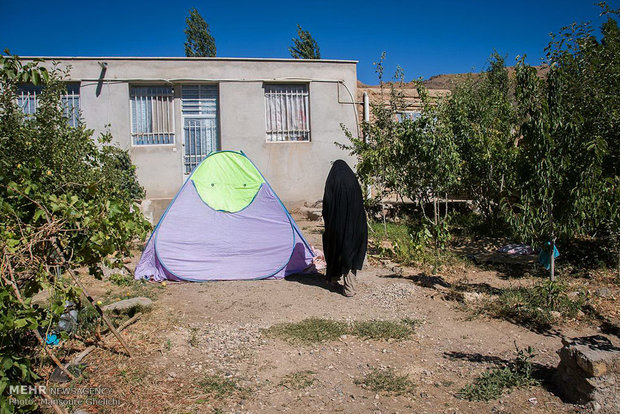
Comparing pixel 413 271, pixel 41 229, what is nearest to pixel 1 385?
pixel 41 229

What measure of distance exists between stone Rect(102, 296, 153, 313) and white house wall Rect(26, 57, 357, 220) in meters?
7.06

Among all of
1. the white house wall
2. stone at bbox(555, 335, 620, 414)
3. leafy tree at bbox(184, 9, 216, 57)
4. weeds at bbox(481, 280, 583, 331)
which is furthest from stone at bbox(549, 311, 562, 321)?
leafy tree at bbox(184, 9, 216, 57)

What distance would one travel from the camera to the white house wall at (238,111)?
1272cm

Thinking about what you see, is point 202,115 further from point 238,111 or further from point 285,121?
point 285,121

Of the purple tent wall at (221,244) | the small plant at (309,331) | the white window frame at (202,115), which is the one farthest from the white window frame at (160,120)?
the small plant at (309,331)

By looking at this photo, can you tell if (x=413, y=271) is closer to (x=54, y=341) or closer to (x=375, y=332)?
(x=375, y=332)

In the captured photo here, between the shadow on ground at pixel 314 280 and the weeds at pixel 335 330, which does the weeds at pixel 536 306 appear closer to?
the weeds at pixel 335 330

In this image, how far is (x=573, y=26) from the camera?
7.20m

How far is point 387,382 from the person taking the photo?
396cm

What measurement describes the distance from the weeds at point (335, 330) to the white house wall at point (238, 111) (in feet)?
26.9

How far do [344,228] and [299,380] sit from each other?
2.75 meters

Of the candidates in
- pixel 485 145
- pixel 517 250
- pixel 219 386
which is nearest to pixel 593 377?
pixel 219 386

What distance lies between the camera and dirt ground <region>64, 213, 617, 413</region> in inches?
144

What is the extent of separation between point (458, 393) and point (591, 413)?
0.91 meters
